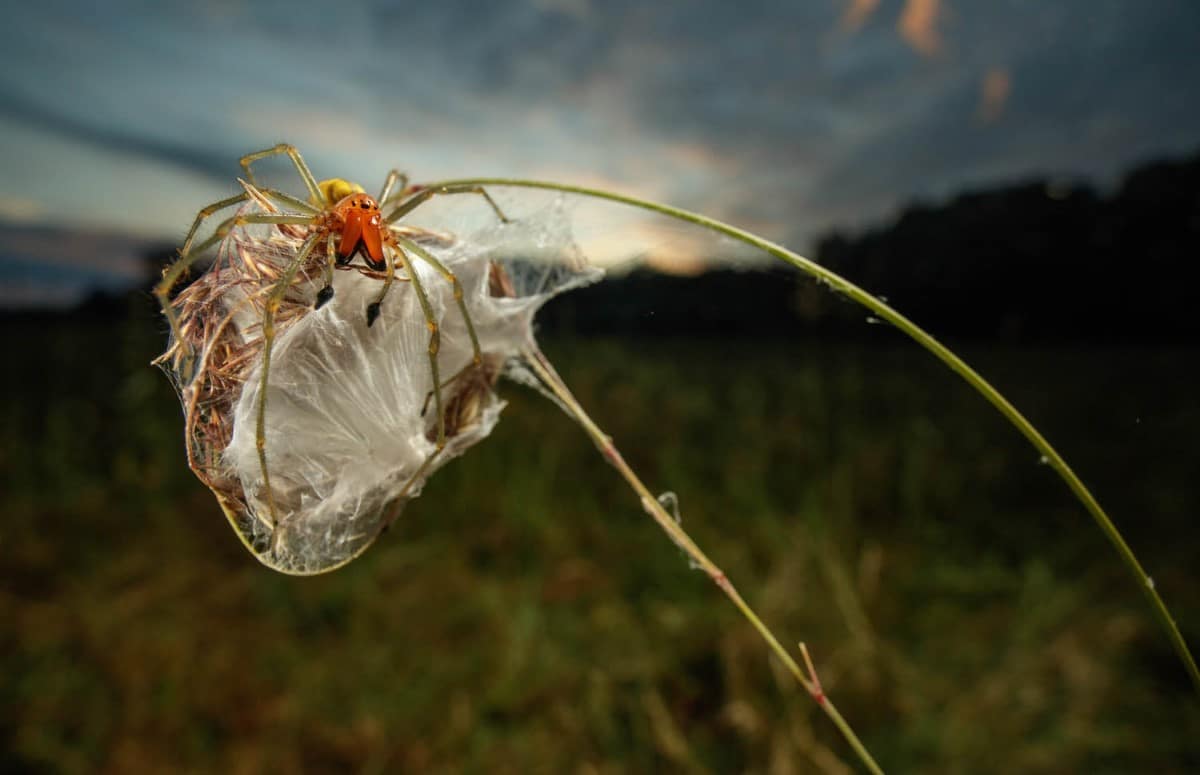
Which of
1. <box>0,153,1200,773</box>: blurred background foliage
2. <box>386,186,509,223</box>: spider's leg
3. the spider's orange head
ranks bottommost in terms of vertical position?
<box>0,153,1200,773</box>: blurred background foliage

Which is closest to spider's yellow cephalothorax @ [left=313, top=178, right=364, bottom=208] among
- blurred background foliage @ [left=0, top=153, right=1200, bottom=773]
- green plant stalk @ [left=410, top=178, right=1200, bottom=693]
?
green plant stalk @ [left=410, top=178, right=1200, bottom=693]

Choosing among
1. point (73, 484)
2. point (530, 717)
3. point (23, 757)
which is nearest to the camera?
point (23, 757)

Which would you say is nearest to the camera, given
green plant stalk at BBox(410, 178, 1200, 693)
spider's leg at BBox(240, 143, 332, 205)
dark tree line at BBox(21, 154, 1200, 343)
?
green plant stalk at BBox(410, 178, 1200, 693)

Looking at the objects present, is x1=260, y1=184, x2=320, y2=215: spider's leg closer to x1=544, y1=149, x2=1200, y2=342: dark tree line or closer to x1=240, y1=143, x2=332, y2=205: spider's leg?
x1=240, y1=143, x2=332, y2=205: spider's leg

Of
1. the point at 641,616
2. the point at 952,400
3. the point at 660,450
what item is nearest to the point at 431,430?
the point at 641,616

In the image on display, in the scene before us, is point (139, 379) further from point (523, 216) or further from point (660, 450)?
→ point (523, 216)

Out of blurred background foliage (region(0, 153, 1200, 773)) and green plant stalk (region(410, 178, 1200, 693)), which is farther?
blurred background foliage (region(0, 153, 1200, 773))
